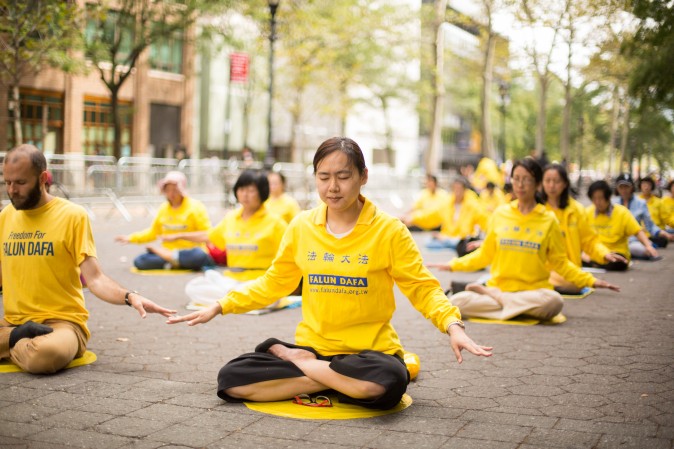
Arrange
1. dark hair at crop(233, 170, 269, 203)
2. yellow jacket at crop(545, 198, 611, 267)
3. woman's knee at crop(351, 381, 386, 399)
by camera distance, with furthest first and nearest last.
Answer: yellow jacket at crop(545, 198, 611, 267), dark hair at crop(233, 170, 269, 203), woman's knee at crop(351, 381, 386, 399)

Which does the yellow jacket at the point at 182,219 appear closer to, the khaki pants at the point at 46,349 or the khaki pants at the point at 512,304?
the khaki pants at the point at 512,304

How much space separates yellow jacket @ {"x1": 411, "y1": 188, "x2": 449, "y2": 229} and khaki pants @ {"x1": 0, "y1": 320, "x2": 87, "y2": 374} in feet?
42.2

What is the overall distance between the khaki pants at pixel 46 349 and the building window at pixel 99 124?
2895cm

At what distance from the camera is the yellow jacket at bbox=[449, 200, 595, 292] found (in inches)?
329

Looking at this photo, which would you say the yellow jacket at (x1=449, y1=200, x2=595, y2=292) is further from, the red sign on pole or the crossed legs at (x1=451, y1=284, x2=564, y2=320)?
the red sign on pole

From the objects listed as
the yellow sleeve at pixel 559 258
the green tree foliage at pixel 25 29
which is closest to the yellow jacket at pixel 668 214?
the yellow sleeve at pixel 559 258

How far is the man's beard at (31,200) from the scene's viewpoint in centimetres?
604

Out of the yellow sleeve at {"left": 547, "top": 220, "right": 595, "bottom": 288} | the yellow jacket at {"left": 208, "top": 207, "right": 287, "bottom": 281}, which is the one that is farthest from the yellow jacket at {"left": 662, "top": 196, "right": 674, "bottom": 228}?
the yellow jacket at {"left": 208, "top": 207, "right": 287, "bottom": 281}

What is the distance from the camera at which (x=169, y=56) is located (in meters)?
39.2

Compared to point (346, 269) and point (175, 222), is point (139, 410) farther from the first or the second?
point (175, 222)

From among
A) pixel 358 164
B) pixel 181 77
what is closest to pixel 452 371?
pixel 358 164

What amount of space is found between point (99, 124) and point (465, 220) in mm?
23529

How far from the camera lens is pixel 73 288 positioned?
6.33 meters

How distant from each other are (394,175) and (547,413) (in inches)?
1132
